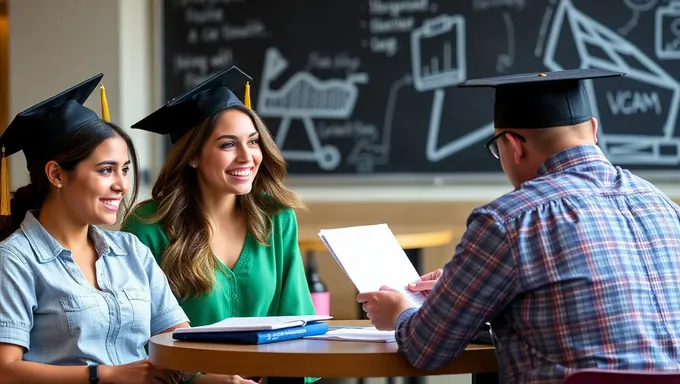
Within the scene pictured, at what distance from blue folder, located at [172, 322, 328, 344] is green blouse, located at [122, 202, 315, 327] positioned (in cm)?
65

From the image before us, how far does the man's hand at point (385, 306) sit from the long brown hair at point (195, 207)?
79cm

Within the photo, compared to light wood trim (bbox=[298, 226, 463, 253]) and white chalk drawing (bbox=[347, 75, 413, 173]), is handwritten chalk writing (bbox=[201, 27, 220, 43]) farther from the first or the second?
light wood trim (bbox=[298, 226, 463, 253])

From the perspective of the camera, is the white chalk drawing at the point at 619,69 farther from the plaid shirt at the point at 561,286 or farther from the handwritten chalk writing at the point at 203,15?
A: the plaid shirt at the point at 561,286

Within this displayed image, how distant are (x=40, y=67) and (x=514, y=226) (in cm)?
462

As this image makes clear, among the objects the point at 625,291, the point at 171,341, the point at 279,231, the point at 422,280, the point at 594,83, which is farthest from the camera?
the point at 594,83

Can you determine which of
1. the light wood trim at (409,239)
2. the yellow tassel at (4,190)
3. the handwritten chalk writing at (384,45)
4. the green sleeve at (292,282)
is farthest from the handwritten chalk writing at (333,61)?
the yellow tassel at (4,190)

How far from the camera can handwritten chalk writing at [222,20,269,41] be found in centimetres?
566

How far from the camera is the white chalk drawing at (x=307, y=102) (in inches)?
219

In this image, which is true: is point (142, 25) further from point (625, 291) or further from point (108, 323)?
point (625, 291)

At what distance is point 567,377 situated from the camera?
5.21 feet

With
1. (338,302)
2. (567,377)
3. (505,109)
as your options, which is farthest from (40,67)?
(567,377)

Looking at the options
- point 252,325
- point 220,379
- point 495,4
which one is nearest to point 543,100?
point 252,325

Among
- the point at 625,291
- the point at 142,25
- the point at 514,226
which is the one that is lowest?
the point at 625,291

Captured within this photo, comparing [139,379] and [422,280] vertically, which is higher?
[422,280]
